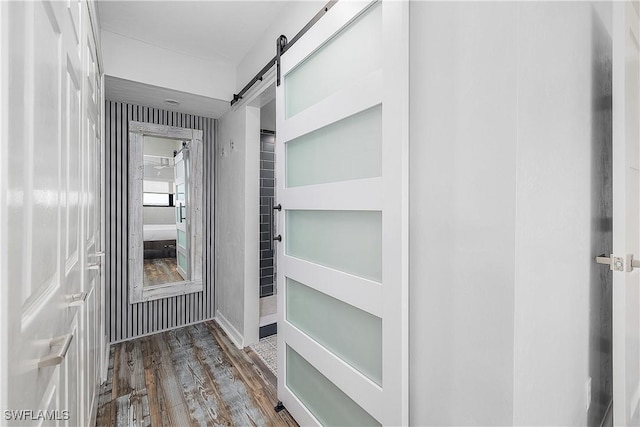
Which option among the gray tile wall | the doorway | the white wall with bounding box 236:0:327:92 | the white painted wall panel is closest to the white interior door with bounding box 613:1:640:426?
the white painted wall panel

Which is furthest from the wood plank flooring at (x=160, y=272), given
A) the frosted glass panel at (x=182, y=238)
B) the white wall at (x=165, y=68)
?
the white wall at (x=165, y=68)

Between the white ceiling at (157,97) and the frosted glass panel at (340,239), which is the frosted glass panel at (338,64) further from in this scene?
the white ceiling at (157,97)

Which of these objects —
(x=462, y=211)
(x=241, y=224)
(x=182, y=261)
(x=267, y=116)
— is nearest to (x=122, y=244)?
(x=182, y=261)

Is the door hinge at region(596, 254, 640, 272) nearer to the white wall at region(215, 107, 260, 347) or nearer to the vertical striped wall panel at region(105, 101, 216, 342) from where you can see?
the white wall at region(215, 107, 260, 347)

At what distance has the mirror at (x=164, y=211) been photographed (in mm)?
2998

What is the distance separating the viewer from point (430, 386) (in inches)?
42.7

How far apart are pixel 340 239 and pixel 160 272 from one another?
250 centimetres

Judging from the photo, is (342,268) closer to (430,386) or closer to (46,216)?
(430,386)

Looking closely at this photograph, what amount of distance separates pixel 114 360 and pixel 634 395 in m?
3.38

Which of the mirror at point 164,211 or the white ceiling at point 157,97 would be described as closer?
the white ceiling at point 157,97

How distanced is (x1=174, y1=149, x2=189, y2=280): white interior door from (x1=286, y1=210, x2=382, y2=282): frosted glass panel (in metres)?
1.85

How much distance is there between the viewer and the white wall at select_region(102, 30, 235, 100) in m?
2.34

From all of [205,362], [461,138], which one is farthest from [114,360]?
[461,138]

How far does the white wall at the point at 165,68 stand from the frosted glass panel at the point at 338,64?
125cm
